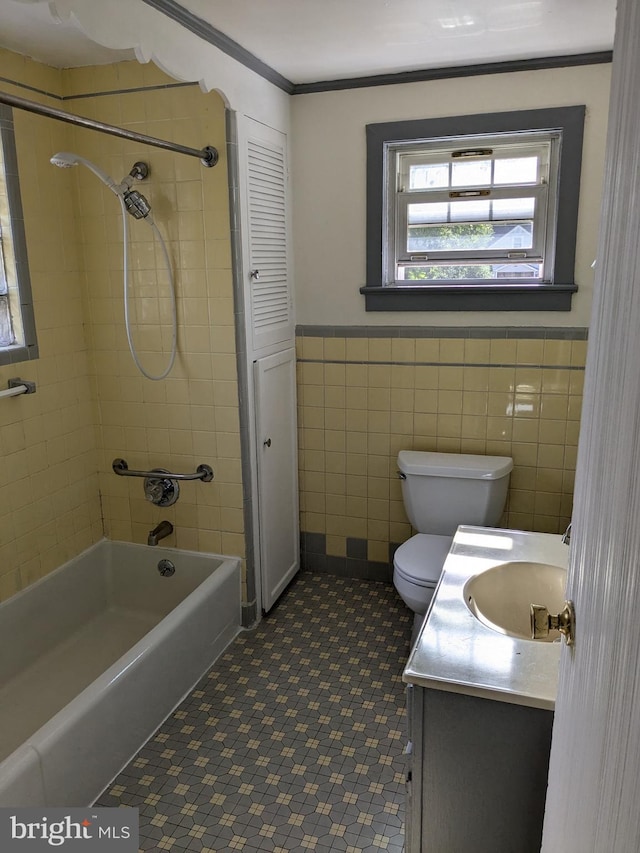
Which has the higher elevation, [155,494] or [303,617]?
[155,494]

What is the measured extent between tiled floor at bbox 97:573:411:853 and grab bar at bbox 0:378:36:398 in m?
1.31

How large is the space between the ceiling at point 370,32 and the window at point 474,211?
0.90 feet

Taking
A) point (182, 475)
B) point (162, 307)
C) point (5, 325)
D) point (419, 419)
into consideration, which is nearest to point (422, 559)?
point (419, 419)

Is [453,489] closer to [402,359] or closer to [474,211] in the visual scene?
[402,359]

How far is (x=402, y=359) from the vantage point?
10.1 feet

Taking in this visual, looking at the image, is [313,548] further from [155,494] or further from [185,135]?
[185,135]

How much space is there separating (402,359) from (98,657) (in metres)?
1.83

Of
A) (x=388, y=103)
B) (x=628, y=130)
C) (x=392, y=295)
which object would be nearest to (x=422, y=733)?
(x=628, y=130)

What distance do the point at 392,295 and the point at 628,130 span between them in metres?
2.27

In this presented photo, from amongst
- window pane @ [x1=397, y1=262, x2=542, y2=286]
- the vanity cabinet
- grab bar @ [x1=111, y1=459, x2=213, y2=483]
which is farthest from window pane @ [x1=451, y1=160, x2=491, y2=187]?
the vanity cabinet

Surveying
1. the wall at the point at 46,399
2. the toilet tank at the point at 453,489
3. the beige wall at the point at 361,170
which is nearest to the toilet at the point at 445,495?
the toilet tank at the point at 453,489

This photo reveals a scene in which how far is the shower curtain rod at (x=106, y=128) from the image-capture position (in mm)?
1661

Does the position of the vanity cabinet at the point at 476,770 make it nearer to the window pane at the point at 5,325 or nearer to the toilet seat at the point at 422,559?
the toilet seat at the point at 422,559

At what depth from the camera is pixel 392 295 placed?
3.04 m
